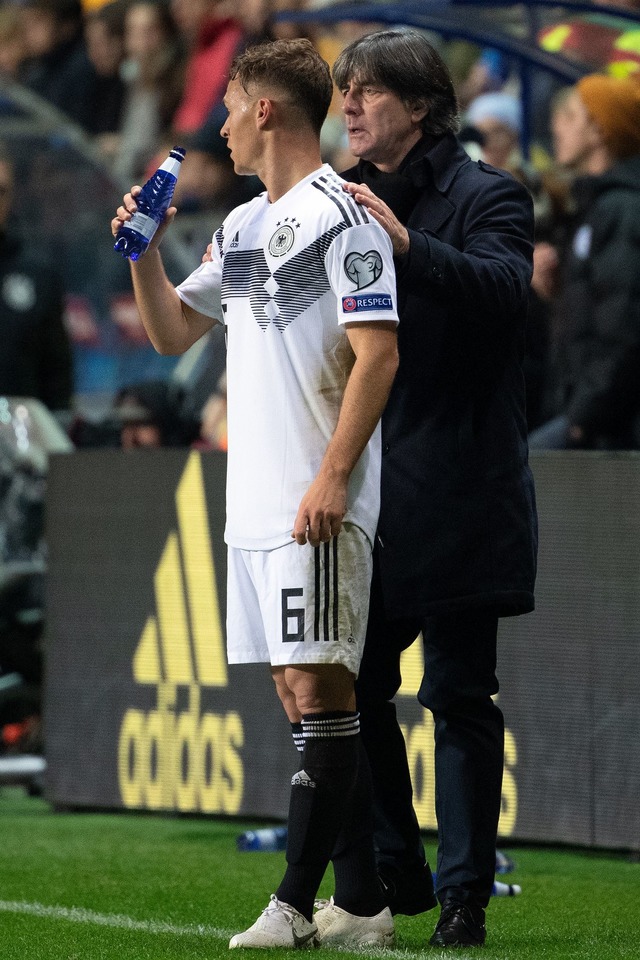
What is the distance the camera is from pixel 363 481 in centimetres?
384

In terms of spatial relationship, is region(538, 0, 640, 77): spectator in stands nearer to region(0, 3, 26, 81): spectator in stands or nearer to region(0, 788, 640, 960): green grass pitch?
region(0, 788, 640, 960): green grass pitch

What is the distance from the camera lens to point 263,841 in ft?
19.3

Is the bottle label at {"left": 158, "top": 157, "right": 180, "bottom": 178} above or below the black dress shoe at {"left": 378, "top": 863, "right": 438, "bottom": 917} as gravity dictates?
above

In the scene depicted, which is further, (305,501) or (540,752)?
(540,752)

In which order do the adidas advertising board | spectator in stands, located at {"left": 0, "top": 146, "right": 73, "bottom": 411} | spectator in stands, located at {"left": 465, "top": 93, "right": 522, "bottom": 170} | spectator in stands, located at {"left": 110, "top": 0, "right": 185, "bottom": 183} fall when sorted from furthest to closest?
1. spectator in stands, located at {"left": 110, "top": 0, "right": 185, "bottom": 183}
2. spectator in stands, located at {"left": 0, "top": 146, "right": 73, "bottom": 411}
3. spectator in stands, located at {"left": 465, "top": 93, "right": 522, "bottom": 170}
4. the adidas advertising board

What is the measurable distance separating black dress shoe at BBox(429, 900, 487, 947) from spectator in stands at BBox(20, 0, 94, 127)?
28.1ft

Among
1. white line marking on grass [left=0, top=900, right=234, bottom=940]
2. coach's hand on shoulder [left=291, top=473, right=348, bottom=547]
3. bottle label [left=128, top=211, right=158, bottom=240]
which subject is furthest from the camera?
white line marking on grass [left=0, top=900, right=234, bottom=940]

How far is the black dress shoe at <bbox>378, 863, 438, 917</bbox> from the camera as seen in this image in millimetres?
4270

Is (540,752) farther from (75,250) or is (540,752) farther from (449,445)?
(75,250)

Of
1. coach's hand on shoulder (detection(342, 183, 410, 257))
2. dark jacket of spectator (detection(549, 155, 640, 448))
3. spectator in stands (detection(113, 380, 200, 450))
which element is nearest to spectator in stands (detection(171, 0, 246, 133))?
spectator in stands (detection(113, 380, 200, 450))

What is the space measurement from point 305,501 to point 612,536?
2.15 meters

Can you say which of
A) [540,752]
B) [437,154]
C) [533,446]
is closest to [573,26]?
[533,446]

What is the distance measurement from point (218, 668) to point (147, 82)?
596cm

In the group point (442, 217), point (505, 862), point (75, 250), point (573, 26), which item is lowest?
point (505, 862)
